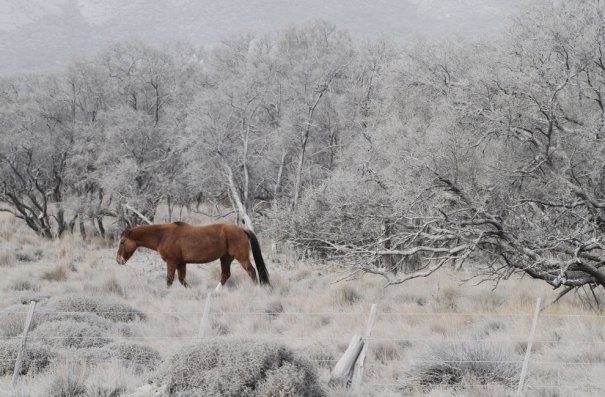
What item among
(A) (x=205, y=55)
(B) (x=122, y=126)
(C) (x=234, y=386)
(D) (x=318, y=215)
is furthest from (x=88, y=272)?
(A) (x=205, y=55)

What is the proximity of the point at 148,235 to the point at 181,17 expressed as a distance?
147425 mm

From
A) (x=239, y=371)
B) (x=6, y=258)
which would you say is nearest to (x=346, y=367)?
(x=239, y=371)

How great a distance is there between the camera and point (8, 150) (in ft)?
85.7

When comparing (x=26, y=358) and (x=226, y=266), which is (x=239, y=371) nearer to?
(x=26, y=358)

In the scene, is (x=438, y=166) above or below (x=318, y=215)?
above

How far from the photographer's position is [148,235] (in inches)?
588

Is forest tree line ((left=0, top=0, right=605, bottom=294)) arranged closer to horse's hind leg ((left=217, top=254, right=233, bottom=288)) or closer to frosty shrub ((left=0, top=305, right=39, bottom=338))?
horse's hind leg ((left=217, top=254, right=233, bottom=288))

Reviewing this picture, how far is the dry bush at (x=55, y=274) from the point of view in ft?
54.3

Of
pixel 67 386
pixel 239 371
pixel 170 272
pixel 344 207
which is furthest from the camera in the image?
pixel 344 207

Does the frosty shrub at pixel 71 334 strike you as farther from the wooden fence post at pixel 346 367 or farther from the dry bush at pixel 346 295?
the dry bush at pixel 346 295

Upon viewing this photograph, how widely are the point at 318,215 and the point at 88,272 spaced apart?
641 cm

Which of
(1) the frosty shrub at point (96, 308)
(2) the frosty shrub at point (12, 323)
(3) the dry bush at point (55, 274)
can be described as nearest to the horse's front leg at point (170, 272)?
(3) the dry bush at point (55, 274)

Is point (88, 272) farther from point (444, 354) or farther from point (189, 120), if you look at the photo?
point (444, 354)

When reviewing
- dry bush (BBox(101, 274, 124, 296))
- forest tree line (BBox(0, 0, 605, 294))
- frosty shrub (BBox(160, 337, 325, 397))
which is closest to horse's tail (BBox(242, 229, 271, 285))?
forest tree line (BBox(0, 0, 605, 294))
